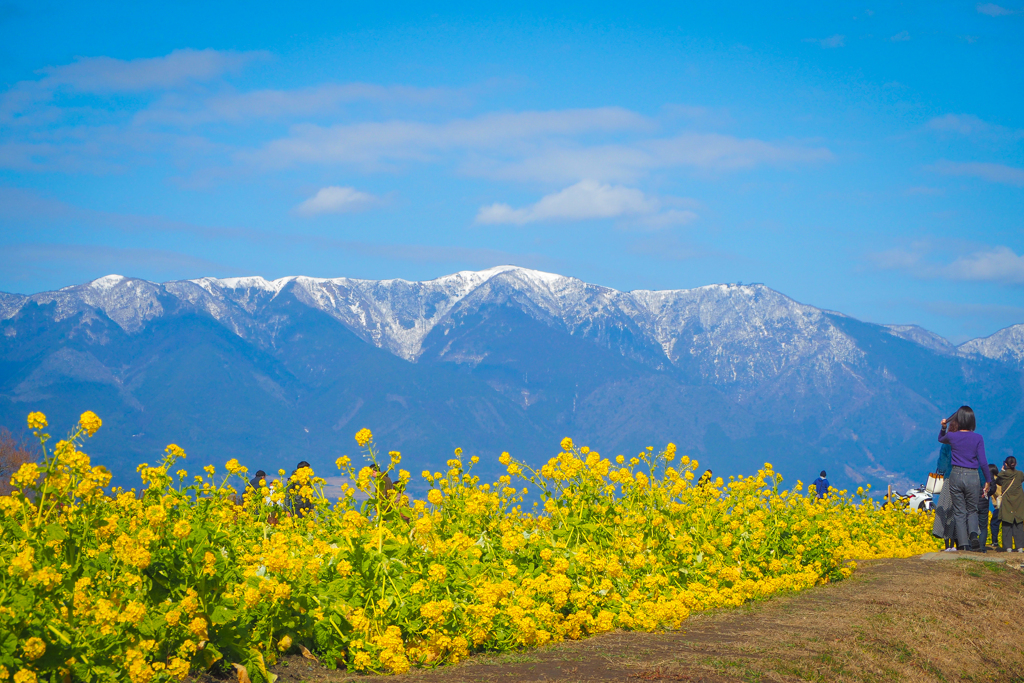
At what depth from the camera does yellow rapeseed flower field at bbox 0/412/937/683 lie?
4996 mm

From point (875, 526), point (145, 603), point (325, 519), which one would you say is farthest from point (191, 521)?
point (875, 526)

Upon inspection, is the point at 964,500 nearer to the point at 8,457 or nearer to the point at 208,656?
the point at 208,656

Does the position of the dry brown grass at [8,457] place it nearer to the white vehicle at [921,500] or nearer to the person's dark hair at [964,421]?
the white vehicle at [921,500]

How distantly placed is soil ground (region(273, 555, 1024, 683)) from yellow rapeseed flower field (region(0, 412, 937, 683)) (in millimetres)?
221

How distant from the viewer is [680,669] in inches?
232

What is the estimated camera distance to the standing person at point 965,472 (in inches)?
500

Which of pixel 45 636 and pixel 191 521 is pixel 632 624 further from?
pixel 45 636

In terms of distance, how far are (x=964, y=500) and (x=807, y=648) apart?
26.6ft

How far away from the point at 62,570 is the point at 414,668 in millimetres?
2444

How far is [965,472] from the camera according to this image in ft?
42.6

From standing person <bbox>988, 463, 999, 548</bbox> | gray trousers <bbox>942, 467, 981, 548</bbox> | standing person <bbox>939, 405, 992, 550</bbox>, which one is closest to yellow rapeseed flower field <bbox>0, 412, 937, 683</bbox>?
standing person <bbox>939, 405, 992, 550</bbox>

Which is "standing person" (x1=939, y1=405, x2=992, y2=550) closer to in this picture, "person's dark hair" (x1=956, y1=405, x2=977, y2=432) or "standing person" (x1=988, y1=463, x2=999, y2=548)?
"person's dark hair" (x1=956, y1=405, x2=977, y2=432)

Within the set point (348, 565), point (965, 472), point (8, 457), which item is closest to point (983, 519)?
point (965, 472)

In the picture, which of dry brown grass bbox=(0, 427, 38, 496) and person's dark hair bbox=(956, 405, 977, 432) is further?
dry brown grass bbox=(0, 427, 38, 496)
